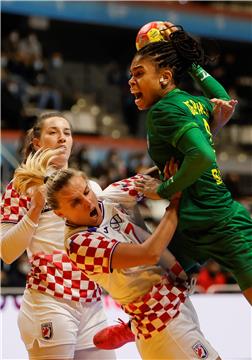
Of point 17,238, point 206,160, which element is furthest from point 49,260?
point 206,160

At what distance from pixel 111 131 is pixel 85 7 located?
235 centimetres

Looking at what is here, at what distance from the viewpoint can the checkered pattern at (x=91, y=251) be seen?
7.90 feet

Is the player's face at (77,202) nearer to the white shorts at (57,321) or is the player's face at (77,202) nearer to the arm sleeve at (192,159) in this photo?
the arm sleeve at (192,159)

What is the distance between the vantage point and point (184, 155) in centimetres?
242

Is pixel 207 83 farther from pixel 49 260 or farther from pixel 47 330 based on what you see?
pixel 47 330

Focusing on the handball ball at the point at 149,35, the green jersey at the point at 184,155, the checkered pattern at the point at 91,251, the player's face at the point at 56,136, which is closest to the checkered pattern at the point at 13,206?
the player's face at the point at 56,136

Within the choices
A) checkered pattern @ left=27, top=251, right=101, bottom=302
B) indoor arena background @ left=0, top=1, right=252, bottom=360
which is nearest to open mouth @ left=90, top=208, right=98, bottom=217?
checkered pattern @ left=27, top=251, right=101, bottom=302

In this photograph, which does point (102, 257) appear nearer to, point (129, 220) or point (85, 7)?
point (129, 220)

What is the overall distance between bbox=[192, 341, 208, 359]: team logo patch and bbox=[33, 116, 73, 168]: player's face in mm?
1039

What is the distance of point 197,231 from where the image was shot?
8.27 feet

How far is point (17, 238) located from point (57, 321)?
0.40 metres

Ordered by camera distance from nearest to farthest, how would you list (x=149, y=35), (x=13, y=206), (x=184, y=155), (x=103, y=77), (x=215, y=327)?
(x=184, y=155)
(x=149, y=35)
(x=13, y=206)
(x=215, y=327)
(x=103, y=77)

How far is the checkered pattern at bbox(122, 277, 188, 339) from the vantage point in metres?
2.47

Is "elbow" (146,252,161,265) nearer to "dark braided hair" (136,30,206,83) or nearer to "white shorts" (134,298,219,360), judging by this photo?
"white shorts" (134,298,219,360)
